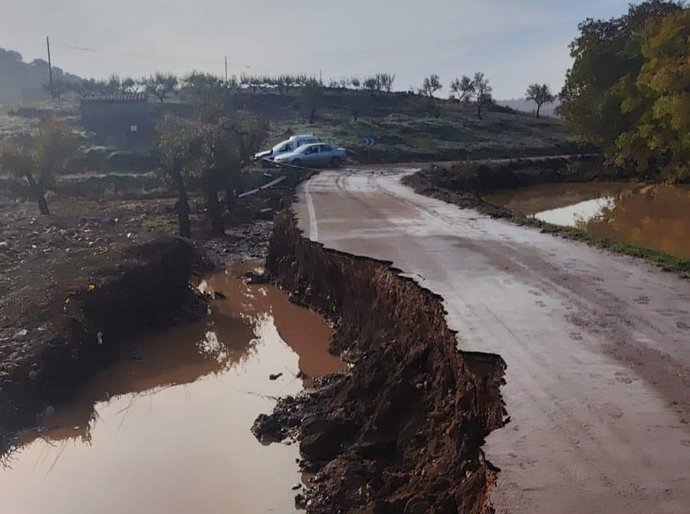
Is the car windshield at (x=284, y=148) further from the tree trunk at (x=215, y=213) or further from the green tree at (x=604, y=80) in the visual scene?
the green tree at (x=604, y=80)

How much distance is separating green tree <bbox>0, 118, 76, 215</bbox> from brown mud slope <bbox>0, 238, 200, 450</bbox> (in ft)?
39.4

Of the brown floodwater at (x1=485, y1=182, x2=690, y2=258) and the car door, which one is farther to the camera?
the car door

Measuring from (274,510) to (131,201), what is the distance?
24.6 m

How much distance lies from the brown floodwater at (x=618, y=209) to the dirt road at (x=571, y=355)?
656cm

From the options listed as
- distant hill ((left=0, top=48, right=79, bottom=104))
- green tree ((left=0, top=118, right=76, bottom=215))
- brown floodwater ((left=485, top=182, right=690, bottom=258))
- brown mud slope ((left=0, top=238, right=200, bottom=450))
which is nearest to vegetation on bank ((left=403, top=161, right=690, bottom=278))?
brown floodwater ((left=485, top=182, right=690, bottom=258))

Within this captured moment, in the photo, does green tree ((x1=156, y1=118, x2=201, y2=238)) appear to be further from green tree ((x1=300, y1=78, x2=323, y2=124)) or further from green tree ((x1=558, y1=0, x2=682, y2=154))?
green tree ((x1=300, y1=78, x2=323, y2=124))

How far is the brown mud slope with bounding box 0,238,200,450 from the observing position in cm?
1088

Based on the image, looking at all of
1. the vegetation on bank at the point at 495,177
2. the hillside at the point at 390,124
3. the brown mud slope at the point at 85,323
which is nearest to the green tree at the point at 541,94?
the hillside at the point at 390,124

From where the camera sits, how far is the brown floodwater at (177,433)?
845cm

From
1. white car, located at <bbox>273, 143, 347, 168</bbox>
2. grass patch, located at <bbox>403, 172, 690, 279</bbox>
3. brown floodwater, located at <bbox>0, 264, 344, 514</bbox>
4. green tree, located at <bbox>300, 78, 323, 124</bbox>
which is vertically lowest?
brown floodwater, located at <bbox>0, 264, 344, 514</bbox>

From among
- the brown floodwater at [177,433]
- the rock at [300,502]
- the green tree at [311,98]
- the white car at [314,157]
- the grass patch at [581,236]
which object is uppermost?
the green tree at [311,98]

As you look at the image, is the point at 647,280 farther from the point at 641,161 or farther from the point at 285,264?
the point at 641,161

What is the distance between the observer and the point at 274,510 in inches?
312

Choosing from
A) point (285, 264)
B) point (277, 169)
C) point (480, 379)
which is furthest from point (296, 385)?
point (277, 169)
